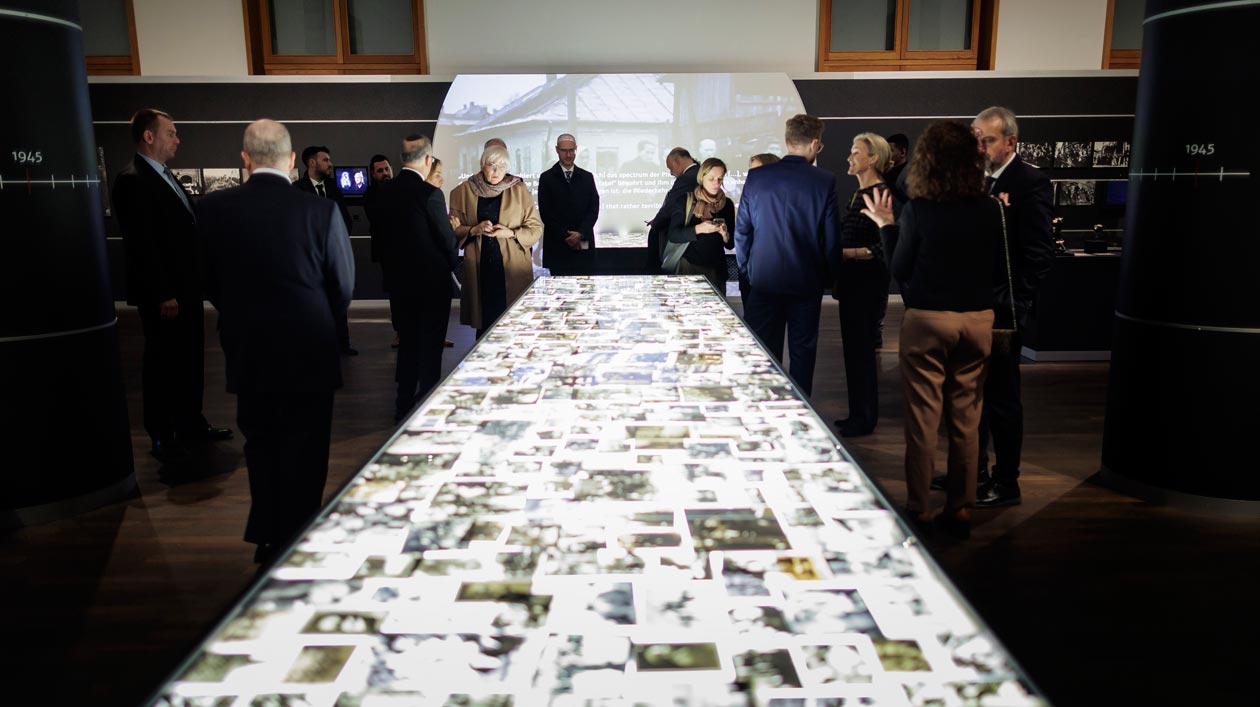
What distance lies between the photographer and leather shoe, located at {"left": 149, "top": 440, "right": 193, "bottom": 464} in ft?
15.5

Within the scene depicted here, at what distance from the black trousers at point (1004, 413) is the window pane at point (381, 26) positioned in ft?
28.7

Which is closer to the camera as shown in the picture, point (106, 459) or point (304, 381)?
point (304, 381)

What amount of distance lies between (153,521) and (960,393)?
3.47 meters

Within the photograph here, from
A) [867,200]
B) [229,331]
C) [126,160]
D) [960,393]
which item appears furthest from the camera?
[126,160]

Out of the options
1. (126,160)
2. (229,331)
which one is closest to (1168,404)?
(229,331)

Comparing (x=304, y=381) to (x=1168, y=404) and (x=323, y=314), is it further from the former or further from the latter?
(x=1168, y=404)

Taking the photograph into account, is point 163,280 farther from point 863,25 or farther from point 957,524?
point 863,25

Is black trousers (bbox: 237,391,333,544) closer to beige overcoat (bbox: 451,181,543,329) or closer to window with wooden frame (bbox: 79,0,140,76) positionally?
beige overcoat (bbox: 451,181,543,329)

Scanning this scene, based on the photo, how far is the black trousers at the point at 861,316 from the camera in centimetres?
484

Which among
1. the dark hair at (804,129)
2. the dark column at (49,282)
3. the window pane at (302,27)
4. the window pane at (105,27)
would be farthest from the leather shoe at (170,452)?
the window pane at (105,27)

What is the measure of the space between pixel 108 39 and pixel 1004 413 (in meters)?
11.0

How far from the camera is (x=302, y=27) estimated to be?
34.7 feet

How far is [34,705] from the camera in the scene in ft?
8.08

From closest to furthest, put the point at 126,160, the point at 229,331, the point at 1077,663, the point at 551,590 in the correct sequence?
the point at 551,590 → the point at 1077,663 → the point at 229,331 → the point at 126,160
